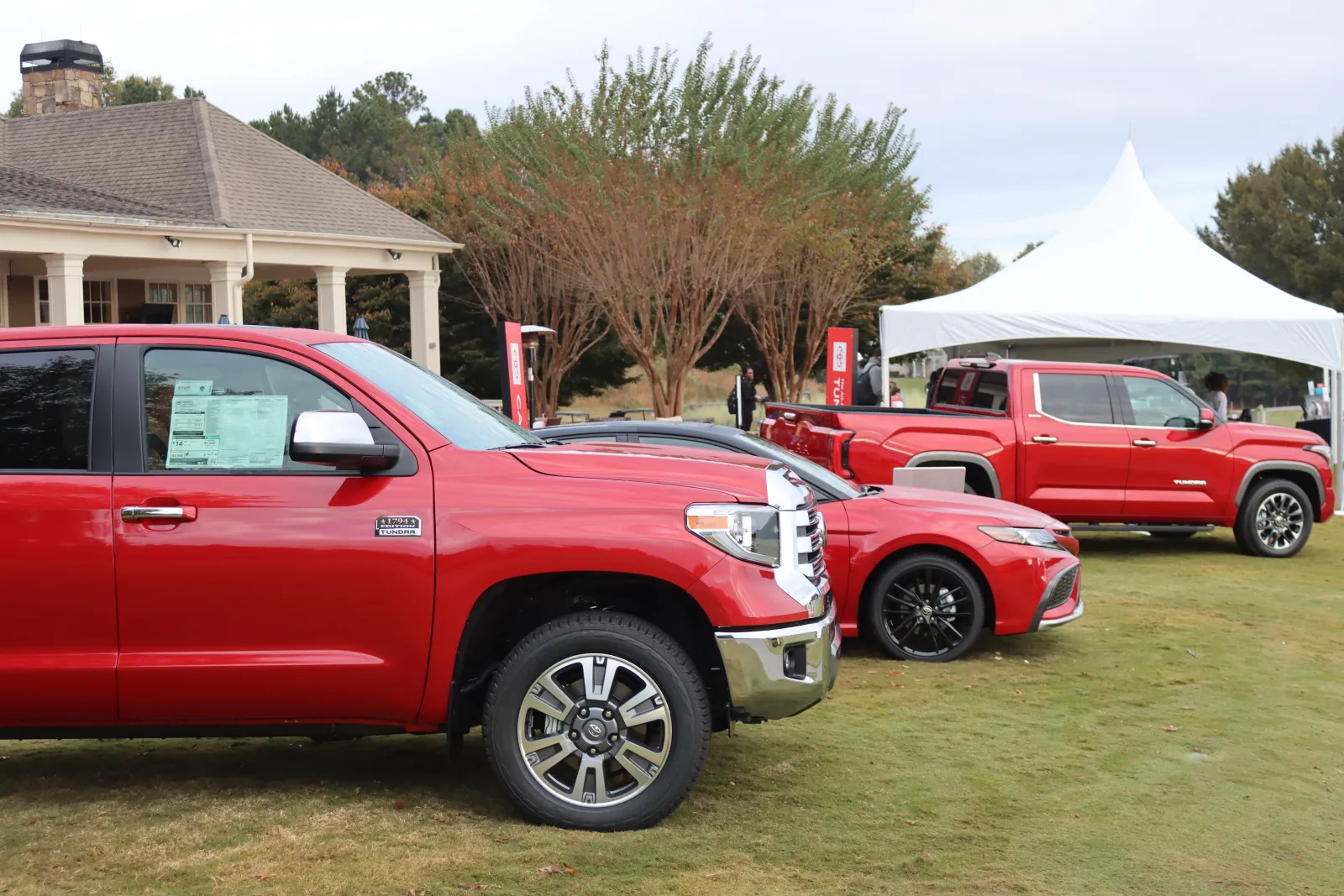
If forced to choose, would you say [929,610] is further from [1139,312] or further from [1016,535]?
[1139,312]

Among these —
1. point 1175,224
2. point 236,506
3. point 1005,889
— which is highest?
point 1175,224

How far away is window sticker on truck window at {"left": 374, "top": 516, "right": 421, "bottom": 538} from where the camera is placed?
484cm

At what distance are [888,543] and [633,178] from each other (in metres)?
18.3

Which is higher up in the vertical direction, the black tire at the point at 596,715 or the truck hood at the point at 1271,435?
the truck hood at the point at 1271,435

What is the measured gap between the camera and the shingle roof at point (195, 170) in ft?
86.5

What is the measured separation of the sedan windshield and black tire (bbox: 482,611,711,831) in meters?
3.71

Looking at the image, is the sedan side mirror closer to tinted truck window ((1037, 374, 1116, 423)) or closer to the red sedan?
the red sedan

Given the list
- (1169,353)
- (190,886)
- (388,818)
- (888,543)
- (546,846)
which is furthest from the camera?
(1169,353)

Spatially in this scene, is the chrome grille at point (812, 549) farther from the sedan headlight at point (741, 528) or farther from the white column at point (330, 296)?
the white column at point (330, 296)

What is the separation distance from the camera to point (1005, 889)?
14.8 ft

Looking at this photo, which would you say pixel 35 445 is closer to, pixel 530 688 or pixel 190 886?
pixel 190 886

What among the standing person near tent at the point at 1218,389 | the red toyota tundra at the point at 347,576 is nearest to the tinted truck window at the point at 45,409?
the red toyota tundra at the point at 347,576

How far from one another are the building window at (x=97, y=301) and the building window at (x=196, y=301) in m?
1.48

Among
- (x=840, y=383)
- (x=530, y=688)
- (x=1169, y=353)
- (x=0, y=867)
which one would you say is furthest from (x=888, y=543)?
(x=1169, y=353)
